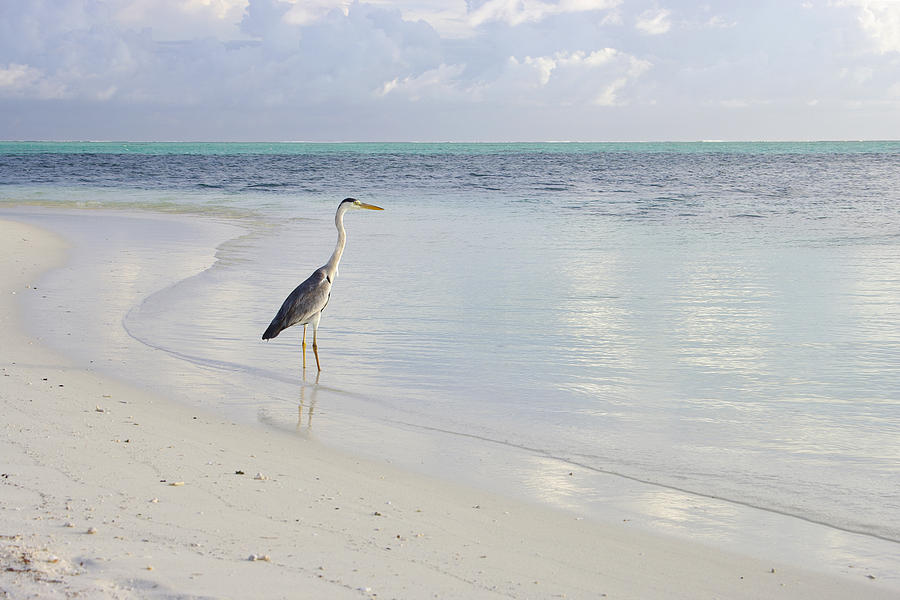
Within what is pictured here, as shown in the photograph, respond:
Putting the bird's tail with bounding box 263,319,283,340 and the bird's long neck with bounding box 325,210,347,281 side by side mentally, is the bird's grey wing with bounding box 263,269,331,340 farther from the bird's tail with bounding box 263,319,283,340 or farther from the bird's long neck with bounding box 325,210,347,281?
the bird's long neck with bounding box 325,210,347,281

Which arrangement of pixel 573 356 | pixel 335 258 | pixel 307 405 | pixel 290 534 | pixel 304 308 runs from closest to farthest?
1. pixel 290 534
2. pixel 307 405
3. pixel 573 356
4. pixel 304 308
5. pixel 335 258

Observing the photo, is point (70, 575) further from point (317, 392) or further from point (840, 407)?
point (840, 407)

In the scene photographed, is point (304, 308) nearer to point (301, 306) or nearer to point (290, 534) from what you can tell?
point (301, 306)

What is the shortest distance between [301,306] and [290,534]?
3.74 metres

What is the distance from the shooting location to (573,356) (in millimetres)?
6672

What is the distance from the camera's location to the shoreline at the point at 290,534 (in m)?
2.74

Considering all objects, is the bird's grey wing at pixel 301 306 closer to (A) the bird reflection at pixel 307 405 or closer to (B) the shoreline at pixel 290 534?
(A) the bird reflection at pixel 307 405

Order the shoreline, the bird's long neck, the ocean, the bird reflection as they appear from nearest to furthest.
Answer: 1. the shoreline
2. the ocean
3. the bird reflection
4. the bird's long neck

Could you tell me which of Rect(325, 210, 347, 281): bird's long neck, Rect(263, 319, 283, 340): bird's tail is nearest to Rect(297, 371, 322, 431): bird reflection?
Rect(263, 319, 283, 340): bird's tail

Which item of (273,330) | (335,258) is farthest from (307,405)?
(335,258)

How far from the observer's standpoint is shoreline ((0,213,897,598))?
108 inches

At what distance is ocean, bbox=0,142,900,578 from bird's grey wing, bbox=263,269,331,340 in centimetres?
30

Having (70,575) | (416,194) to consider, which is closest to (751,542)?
(70,575)

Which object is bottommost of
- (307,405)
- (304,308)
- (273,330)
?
(307,405)
